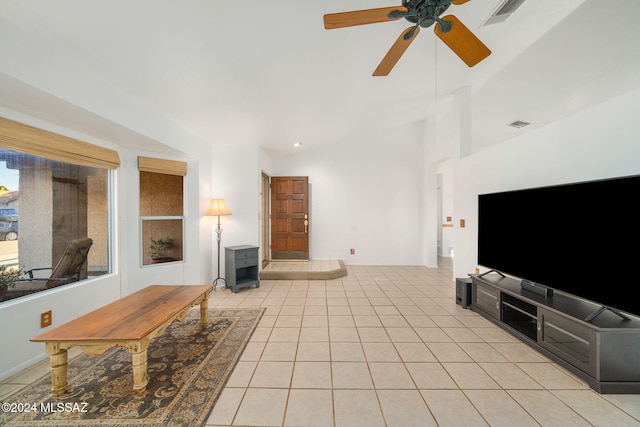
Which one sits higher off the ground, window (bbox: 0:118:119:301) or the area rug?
window (bbox: 0:118:119:301)

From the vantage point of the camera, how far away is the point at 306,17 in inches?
78.2

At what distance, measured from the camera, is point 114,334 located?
1676 mm

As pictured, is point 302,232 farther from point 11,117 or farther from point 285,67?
point 11,117

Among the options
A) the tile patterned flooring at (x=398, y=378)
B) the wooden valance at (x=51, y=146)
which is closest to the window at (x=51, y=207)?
the wooden valance at (x=51, y=146)

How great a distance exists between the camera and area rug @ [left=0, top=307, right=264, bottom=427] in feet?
5.03

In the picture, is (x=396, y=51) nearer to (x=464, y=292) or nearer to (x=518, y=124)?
(x=464, y=292)

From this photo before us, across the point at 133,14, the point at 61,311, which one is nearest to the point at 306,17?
the point at 133,14

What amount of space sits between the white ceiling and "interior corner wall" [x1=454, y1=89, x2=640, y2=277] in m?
1.05

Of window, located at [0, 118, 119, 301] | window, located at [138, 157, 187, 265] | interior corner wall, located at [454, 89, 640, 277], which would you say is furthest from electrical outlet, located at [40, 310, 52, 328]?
interior corner wall, located at [454, 89, 640, 277]

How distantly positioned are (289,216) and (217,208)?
194 cm

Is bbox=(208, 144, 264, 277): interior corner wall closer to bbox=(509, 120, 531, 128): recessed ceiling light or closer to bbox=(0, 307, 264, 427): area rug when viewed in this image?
bbox=(0, 307, 264, 427): area rug

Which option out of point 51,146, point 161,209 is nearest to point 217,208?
point 161,209

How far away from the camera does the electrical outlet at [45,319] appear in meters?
2.22

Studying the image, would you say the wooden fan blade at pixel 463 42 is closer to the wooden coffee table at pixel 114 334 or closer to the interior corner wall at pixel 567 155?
the interior corner wall at pixel 567 155
